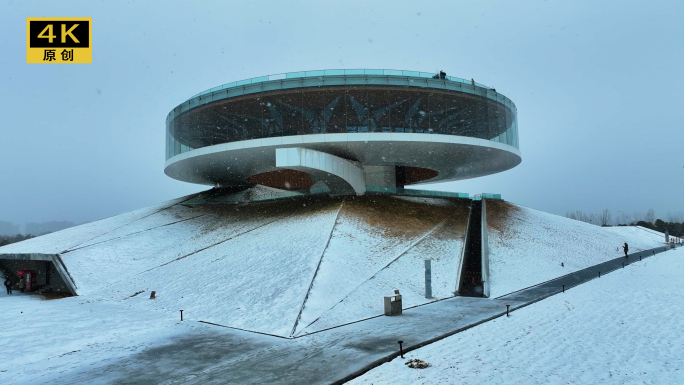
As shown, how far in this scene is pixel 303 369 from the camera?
33.0 ft

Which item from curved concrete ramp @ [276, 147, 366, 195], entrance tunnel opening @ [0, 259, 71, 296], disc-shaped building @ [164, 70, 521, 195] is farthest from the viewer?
disc-shaped building @ [164, 70, 521, 195]

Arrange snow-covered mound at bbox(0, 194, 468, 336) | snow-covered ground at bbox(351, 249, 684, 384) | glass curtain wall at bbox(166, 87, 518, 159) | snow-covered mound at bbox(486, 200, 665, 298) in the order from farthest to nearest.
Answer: glass curtain wall at bbox(166, 87, 518, 159), snow-covered mound at bbox(486, 200, 665, 298), snow-covered mound at bbox(0, 194, 468, 336), snow-covered ground at bbox(351, 249, 684, 384)

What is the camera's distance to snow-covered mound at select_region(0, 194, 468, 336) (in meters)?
16.8

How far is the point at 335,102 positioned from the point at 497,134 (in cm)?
1522

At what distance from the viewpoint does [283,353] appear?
11.5 m

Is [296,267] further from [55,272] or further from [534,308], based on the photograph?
[55,272]

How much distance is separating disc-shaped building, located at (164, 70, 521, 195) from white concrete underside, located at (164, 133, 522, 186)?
0.28ft

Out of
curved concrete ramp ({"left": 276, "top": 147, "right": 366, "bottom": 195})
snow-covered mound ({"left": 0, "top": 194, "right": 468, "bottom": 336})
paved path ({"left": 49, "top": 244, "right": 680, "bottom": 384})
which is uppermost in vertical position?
curved concrete ramp ({"left": 276, "top": 147, "right": 366, "bottom": 195})

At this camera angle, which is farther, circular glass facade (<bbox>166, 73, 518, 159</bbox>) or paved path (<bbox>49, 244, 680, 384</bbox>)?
circular glass facade (<bbox>166, 73, 518, 159</bbox>)

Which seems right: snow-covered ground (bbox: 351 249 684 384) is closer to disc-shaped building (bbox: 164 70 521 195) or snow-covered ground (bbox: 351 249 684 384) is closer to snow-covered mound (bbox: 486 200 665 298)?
snow-covered mound (bbox: 486 200 665 298)

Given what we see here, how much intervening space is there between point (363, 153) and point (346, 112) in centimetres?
382

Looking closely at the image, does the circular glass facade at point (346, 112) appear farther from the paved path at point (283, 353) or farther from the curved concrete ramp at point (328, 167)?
the paved path at point (283, 353)

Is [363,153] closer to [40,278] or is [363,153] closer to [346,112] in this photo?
[346,112]

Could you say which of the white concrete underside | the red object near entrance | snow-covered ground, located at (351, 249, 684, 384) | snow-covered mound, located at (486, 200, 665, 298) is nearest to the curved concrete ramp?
the white concrete underside
